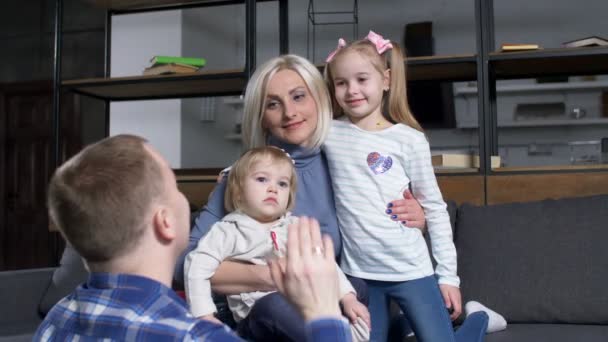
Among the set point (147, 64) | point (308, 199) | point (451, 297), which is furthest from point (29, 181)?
point (451, 297)

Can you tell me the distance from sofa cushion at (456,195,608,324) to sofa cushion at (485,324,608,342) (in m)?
0.04

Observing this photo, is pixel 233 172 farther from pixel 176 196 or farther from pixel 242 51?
pixel 242 51

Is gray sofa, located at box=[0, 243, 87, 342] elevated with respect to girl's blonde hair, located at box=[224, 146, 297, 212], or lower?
lower

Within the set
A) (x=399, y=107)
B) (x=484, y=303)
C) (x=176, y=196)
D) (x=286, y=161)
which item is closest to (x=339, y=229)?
(x=286, y=161)

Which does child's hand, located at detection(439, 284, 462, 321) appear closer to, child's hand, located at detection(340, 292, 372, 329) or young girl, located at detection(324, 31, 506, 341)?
young girl, located at detection(324, 31, 506, 341)

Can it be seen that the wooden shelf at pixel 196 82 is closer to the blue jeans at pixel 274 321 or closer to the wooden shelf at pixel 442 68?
the wooden shelf at pixel 442 68

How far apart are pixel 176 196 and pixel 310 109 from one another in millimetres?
825

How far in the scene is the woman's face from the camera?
1.71 meters

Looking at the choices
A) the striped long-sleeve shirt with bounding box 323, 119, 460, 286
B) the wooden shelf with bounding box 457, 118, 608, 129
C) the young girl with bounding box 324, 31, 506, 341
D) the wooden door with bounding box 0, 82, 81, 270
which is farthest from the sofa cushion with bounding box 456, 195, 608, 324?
the wooden door with bounding box 0, 82, 81, 270

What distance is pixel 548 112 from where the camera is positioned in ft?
20.3

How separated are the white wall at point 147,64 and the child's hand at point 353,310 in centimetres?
386

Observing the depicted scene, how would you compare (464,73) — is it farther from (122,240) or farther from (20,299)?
(122,240)

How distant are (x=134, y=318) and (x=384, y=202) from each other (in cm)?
98

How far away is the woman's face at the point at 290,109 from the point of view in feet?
5.61
